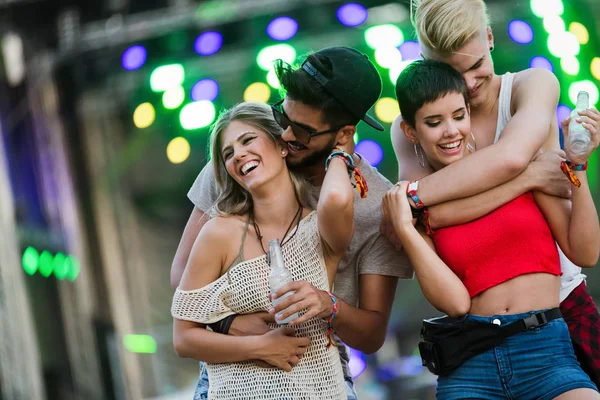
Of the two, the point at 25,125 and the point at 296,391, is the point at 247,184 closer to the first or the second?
the point at 296,391

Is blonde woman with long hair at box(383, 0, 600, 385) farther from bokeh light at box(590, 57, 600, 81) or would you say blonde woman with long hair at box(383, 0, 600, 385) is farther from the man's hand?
bokeh light at box(590, 57, 600, 81)

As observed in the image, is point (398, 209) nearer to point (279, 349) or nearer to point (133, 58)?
point (279, 349)

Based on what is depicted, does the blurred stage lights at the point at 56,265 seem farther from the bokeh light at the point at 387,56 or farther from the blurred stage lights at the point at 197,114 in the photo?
the bokeh light at the point at 387,56

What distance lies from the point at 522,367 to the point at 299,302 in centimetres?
61

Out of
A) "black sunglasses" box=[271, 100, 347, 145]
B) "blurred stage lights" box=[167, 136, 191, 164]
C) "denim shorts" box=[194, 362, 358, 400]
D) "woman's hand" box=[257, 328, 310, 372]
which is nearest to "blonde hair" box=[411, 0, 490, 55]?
"black sunglasses" box=[271, 100, 347, 145]

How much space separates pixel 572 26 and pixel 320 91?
4.07m

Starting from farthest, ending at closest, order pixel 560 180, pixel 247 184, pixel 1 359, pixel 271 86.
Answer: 1. pixel 271 86
2. pixel 1 359
3. pixel 247 184
4. pixel 560 180

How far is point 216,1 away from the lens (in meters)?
5.80

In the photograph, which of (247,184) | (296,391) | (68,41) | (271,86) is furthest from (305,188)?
(68,41)


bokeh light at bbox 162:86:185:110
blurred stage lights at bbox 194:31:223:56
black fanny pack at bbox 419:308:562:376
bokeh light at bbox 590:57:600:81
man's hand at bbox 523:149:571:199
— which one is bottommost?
black fanny pack at bbox 419:308:562:376

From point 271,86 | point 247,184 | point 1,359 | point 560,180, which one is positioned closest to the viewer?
point 560,180

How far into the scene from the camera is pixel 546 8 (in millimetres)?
5848

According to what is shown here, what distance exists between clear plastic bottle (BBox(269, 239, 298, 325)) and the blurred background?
3.79 metres

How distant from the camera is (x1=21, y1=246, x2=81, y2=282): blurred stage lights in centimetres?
626
